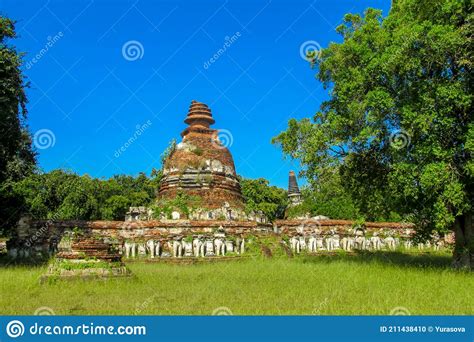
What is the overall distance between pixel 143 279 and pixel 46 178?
2510 centimetres

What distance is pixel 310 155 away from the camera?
1330 centimetres

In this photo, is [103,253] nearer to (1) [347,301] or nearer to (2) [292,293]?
(2) [292,293]

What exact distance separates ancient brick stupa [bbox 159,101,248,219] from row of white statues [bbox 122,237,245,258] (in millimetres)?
2775

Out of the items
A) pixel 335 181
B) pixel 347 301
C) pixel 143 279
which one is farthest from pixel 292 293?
pixel 335 181

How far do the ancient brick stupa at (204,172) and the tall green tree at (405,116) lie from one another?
983 cm

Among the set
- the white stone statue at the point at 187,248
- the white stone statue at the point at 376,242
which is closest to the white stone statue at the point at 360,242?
the white stone statue at the point at 376,242

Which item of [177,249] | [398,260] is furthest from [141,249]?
[398,260]

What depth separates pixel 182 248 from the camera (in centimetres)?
1927

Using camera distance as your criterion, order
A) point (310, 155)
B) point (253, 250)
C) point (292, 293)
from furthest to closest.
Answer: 1. point (253, 250)
2. point (310, 155)
3. point (292, 293)

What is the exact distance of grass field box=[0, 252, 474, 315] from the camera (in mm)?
6418

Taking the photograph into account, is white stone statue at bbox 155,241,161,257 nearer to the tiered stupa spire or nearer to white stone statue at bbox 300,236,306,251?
the tiered stupa spire

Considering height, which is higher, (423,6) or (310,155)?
(423,6)

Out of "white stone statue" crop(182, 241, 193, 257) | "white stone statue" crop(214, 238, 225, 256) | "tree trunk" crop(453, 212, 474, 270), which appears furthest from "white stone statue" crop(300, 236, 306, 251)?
"tree trunk" crop(453, 212, 474, 270)

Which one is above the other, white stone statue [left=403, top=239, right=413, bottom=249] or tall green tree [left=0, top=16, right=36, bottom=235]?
tall green tree [left=0, top=16, right=36, bottom=235]
